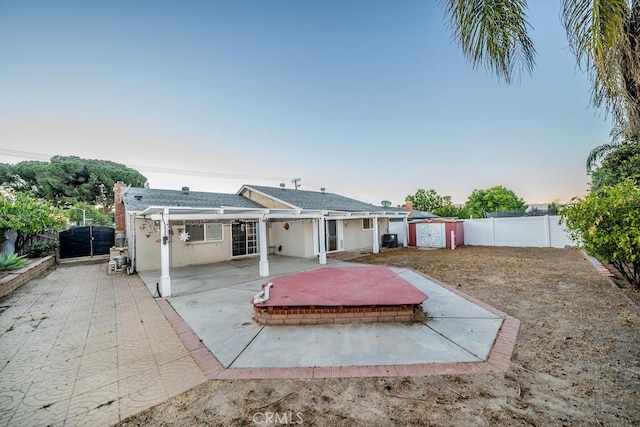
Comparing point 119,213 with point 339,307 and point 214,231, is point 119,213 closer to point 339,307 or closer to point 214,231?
point 214,231

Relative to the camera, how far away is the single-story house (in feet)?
27.7

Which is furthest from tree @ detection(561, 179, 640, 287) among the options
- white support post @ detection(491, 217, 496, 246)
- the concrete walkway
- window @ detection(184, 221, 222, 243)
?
window @ detection(184, 221, 222, 243)

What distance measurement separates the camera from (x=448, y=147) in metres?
14.1

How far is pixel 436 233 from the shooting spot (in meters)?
16.5

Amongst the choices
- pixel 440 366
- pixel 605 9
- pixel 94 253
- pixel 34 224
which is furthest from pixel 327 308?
pixel 94 253

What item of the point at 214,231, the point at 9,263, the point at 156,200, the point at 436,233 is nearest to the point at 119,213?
the point at 156,200

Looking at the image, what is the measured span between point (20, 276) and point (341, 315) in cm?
1023

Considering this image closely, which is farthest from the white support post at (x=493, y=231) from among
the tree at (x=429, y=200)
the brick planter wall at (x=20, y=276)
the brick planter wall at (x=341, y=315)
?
the tree at (x=429, y=200)

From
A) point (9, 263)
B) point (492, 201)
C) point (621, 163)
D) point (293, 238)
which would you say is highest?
point (621, 163)

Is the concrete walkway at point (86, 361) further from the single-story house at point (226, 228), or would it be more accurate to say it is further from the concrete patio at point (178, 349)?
the single-story house at point (226, 228)

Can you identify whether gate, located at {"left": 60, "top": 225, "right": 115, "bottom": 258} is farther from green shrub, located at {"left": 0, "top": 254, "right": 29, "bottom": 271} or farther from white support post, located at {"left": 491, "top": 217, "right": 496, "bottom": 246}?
white support post, located at {"left": 491, "top": 217, "right": 496, "bottom": 246}

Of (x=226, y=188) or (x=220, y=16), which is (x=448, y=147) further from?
(x=226, y=188)

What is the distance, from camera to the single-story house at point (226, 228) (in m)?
8.45

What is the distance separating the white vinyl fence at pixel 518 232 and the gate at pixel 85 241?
2262 centimetres
